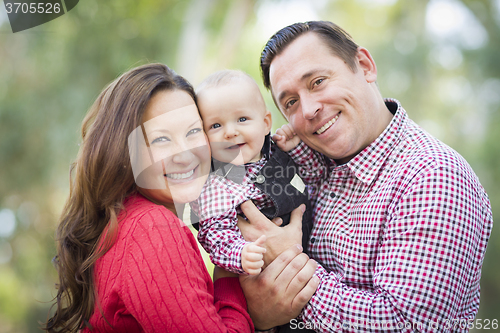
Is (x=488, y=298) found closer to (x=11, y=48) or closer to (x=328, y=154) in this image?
(x=328, y=154)

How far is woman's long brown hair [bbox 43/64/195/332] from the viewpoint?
57.0 inches

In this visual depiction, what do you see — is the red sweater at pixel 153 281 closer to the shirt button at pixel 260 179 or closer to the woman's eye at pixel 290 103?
the shirt button at pixel 260 179

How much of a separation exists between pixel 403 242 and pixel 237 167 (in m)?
0.82

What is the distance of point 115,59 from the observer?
5.68 metres

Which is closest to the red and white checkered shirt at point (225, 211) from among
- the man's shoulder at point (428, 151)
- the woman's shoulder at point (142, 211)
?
the woman's shoulder at point (142, 211)

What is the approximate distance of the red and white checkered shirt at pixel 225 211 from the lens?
1528 millimetres

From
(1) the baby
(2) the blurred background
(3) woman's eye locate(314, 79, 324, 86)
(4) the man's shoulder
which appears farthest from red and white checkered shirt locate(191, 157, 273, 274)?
(2) the blurred background

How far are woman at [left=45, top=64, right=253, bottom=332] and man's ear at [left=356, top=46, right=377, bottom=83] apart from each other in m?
0.90

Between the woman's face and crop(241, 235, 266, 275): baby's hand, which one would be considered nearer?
crop(241, 235, 266, 275): baby's hand

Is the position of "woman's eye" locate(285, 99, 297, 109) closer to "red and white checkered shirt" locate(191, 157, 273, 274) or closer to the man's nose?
the man's nose

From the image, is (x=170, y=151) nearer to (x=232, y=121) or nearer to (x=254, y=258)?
(x=232, y=121)

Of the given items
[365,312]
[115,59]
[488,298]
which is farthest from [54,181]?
[488,298]

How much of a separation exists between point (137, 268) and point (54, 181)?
513 cm

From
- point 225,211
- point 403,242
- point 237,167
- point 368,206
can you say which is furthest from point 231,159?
point 403,242
